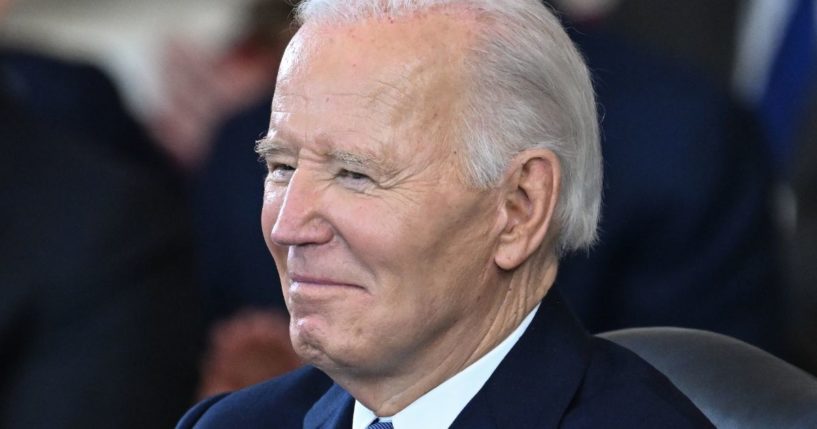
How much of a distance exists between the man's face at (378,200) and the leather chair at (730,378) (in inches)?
13.8

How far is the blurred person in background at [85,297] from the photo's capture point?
144 inches

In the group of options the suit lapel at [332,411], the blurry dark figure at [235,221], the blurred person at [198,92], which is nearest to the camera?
the suit lapel at [332,411]

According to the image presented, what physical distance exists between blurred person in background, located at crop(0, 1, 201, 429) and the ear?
140 cm

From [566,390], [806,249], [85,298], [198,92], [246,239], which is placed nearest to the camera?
[566,390]

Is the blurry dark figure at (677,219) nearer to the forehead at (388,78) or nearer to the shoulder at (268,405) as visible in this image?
the shoulder at (268,405)

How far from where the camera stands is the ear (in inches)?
95.4

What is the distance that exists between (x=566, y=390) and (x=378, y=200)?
349 mm

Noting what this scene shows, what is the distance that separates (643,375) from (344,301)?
40 cm

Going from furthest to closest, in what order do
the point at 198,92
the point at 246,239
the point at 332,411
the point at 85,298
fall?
the point at 198,92 → the point at 246,239 → the point at 85,298 → the point at 332,411

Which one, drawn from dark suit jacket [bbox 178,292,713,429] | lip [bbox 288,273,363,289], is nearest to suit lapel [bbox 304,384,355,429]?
dark suit jacket [bbox 178,292,713,429]

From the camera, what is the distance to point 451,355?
2467mm

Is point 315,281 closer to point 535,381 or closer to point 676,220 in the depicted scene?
point 535,381

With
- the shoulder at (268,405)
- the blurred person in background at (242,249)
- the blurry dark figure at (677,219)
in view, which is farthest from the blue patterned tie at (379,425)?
the blurry dark figure at (677,219)

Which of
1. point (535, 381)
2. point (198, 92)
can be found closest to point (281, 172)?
point (535, 381)
